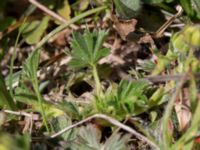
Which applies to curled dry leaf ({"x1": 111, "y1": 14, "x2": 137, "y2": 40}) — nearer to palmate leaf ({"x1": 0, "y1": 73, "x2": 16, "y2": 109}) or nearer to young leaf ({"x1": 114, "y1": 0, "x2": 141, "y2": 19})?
young leaf ({"x1": 114, "y1": 0, "x2": 141, "y2": 19})

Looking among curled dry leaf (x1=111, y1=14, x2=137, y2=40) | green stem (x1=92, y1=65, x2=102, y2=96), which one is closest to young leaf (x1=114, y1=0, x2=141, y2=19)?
curled dry leaf (x1=111, y1=14, x2=137, y2=40)

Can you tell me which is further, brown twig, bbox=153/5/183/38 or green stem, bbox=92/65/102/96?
brown twig, bbox=153/5/183/38

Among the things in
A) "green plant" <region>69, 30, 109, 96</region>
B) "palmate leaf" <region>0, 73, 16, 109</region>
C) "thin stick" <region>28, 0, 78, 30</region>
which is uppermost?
"thin stick" <region>28, 0, 78, 30</region>

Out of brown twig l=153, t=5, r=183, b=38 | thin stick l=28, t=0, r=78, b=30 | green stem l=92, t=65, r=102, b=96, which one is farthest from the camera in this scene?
thin stick l=28, t=0, r=78, b=30

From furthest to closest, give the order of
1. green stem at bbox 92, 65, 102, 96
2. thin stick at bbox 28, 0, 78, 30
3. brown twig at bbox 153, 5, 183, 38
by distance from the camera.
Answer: thin stick at bbox 28, 0, 78, 30
brown twig at bbox 153, 5, 183, 38
green stem at bbox 92, 65, 102, 96

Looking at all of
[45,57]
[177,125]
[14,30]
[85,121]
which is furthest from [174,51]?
[14,30]

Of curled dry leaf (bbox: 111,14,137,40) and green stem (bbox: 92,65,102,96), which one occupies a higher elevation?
curled dry leaf (bbox: 111,14,137,40)
